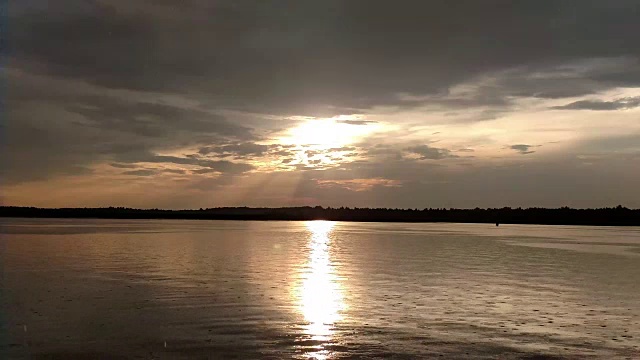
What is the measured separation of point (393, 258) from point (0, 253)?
35.8 meters

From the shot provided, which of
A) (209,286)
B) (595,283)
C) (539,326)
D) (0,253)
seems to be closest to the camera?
(539,326)

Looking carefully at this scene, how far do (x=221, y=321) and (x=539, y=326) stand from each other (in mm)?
11895

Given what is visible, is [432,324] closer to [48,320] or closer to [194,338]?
[194,338]

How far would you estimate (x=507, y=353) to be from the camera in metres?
18.1

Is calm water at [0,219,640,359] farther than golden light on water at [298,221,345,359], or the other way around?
golden light on water at [298,221,345,359]

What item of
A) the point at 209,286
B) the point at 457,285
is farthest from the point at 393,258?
the point at 209,286

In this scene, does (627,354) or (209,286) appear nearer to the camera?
(627,354)

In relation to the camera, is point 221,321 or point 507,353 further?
point 221,321

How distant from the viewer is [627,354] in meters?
18.2

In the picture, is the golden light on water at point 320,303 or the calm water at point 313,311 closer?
the calm water at point 313,311

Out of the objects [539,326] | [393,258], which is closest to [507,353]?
[539,326]

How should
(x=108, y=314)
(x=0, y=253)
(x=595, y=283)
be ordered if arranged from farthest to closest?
(x=0, y=253) → (x=595, y=283) → (x=108, y=314)

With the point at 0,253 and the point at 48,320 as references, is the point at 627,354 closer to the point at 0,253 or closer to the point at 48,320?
the point at 48,320

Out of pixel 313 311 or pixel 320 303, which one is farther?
pixel 320 303
